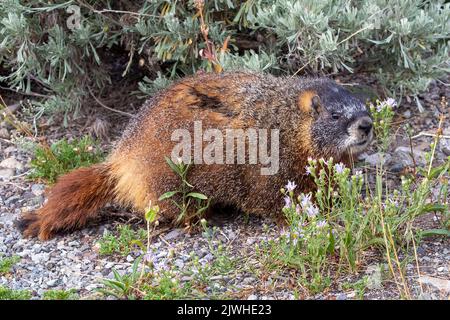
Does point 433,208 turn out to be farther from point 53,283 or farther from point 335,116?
point 53,283

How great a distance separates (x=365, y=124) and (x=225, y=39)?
160 centimetres

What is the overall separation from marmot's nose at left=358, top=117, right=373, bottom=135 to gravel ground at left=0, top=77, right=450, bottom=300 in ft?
2.34

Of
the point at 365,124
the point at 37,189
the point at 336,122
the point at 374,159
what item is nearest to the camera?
the point at 365,124

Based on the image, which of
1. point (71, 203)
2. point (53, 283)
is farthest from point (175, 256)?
point (71, 203)

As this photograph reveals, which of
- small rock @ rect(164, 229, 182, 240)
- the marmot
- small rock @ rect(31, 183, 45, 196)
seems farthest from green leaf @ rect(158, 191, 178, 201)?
small rock @ rect(31, 183, 45, 196)

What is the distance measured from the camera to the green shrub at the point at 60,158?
19.3 ft

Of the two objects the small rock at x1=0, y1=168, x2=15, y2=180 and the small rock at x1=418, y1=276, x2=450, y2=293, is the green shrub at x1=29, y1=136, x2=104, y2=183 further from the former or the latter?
the small rock at x1=418, y1=276, x2=450, y2=293

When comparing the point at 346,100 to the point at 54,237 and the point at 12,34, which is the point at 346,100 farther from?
the point at 12,34

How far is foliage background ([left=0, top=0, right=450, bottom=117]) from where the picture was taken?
559 cm

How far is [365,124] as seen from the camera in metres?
4.83

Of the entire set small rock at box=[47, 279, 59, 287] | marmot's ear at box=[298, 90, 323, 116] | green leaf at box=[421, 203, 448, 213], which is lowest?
small rock at box=[47, 279, 59, 287]

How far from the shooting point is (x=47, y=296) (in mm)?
4188

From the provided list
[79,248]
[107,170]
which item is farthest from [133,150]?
A: [79,248]

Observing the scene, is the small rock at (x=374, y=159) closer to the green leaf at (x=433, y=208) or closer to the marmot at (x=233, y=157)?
the marmot at (x=233, y=157)
